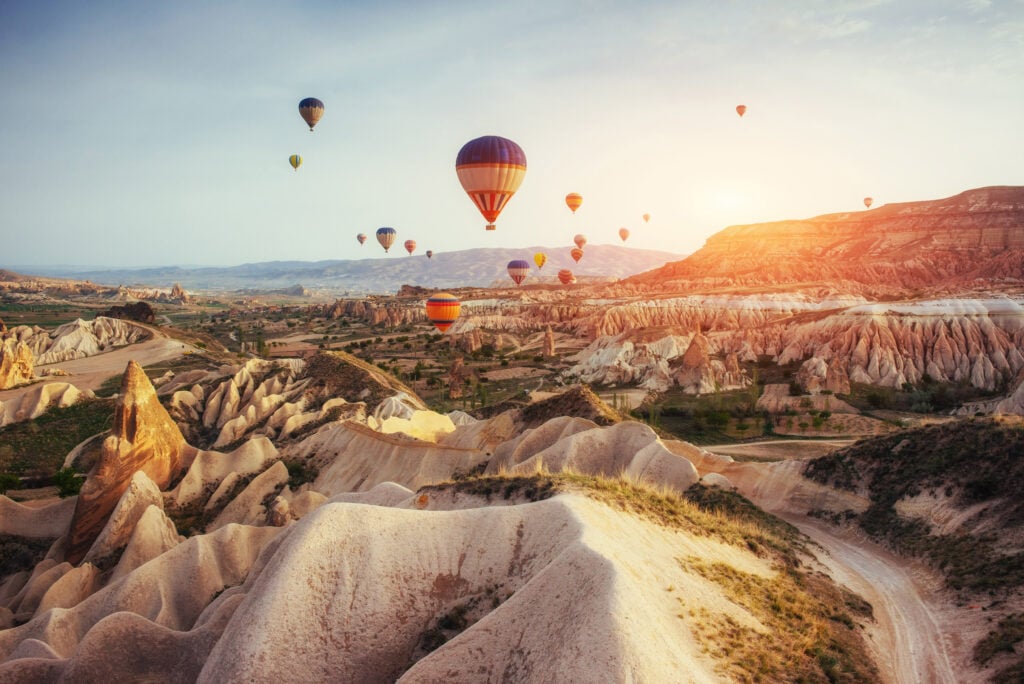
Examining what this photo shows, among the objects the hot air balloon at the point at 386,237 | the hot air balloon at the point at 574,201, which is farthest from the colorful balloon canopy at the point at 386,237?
the hot air balloon at the point at 574,201

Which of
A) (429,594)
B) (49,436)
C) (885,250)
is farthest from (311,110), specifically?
(885,250)

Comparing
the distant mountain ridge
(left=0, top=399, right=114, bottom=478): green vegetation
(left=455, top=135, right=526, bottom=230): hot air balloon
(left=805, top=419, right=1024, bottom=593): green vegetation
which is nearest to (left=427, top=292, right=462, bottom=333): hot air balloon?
(left=455, top=135, right=526, bottom=230): hot air balloon

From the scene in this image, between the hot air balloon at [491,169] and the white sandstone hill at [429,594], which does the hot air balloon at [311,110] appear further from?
the white sandstone hill at [429,594]

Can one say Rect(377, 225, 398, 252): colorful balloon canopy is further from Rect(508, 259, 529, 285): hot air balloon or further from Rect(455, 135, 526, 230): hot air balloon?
Rect(455, 135, 526, 230): hot air balloon

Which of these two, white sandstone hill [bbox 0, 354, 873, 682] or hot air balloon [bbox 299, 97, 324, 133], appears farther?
hot air balloon [bbox 299, 97, 324, 133]

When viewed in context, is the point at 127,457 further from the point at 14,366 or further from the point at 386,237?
the point at 386,237

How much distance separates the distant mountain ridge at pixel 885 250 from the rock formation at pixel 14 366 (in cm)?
12069

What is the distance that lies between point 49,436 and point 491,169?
3620cm

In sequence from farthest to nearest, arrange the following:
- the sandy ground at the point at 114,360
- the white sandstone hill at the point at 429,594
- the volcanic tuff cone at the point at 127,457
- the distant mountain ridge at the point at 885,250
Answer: the distant mountain ridge at the point at 885,250 → the sandy ground at the point at 114,360 → the volcanic tuff cone at the point at 127,457 → the white sandstone hill at the point at 429,594

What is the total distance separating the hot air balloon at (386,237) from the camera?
411 ft

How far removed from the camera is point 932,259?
120375 mm

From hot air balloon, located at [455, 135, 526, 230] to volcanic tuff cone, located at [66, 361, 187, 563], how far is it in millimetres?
27445

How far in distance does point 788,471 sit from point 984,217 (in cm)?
12965

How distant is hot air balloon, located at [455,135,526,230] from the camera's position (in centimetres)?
4509
